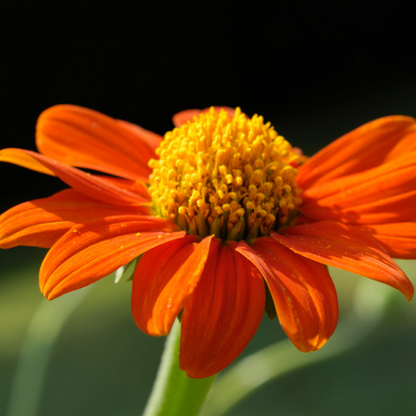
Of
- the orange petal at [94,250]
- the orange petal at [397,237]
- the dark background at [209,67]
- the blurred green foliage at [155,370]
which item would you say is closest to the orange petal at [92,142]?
the orange petal at [94,250]

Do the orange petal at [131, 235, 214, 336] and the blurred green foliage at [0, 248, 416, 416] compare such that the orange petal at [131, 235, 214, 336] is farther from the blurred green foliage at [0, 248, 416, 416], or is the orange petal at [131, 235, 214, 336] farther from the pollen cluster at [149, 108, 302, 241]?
the blurred green foliage at [0, 248, 416, 416]

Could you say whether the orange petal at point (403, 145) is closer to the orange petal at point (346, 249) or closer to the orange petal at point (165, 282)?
the orange petal at point (346, 249)

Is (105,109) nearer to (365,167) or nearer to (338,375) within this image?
(338,375)

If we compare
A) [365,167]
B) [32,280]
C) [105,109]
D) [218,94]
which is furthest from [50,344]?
[218,94]

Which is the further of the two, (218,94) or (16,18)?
(218,94)

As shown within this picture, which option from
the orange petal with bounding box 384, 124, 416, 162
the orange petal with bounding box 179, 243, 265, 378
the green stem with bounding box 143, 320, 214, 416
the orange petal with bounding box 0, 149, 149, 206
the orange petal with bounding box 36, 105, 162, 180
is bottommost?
the green stem with bounding box 143, 320, 214, 416

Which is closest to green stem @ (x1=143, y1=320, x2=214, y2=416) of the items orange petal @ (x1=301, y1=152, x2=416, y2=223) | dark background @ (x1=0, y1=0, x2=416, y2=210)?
orange petal @ (x1=301, y1=152, x2=416, y2=223)

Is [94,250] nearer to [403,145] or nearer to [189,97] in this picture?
[403,145]
